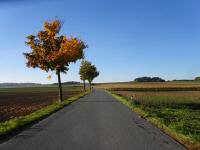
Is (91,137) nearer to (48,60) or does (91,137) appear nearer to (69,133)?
(69,133)

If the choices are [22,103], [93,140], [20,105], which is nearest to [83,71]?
[22,103]

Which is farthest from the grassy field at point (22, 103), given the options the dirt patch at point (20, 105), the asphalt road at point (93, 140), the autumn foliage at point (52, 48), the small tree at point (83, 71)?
the small tree at point (83, 71)

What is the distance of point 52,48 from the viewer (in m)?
35.6

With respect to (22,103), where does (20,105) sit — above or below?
below

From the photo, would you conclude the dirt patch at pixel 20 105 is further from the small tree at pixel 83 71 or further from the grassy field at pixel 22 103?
the small tree at pixel 83 71

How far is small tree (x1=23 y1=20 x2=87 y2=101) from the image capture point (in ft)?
115

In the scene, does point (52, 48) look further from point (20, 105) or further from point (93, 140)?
point (93, 140)

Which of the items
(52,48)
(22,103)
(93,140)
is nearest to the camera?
(93,140)

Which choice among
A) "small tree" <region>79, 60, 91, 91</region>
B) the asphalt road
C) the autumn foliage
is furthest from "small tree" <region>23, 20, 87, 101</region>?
"small tree" <region>79, 60, 91, 91</region>

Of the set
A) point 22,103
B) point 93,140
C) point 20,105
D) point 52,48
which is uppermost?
point 52,48

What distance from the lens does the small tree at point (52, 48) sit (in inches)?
1377

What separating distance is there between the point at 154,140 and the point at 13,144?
4247 millimetres

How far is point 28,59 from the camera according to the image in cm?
3616

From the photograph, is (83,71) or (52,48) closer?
(52,48)
